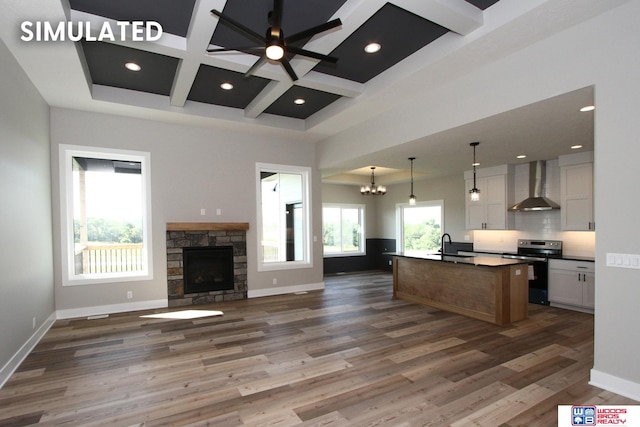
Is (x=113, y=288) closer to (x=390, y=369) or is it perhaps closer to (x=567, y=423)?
(x=390, y=369)

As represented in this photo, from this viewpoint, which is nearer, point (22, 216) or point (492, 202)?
point (22, 216)

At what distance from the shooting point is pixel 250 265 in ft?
21.0

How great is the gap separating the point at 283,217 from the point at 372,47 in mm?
4183

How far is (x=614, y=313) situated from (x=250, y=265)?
5240 millimetres

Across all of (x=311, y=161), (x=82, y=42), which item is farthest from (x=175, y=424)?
(x=311, y=161)

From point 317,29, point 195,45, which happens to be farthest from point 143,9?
point 317,29

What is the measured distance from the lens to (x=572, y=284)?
5465 mm

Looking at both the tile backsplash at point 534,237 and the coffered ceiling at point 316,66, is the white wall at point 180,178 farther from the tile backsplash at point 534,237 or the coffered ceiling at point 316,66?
the tile backsplash at point 534,237

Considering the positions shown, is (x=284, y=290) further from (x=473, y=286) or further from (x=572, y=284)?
(x=572, y=284)

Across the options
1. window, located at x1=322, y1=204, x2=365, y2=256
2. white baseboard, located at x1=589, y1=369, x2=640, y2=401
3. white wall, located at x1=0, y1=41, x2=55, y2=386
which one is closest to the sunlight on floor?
white wall, located at x1=0, y1=41, x2=55, y2=386

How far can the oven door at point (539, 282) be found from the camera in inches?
229

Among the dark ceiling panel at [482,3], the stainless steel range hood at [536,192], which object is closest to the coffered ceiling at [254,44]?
the dark ceiling panel at [482,3]

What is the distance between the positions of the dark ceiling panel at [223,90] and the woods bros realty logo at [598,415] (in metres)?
4.49

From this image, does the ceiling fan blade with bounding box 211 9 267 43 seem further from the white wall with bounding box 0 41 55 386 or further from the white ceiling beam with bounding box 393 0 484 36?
the white wall with bounding box 0 41 55 386
